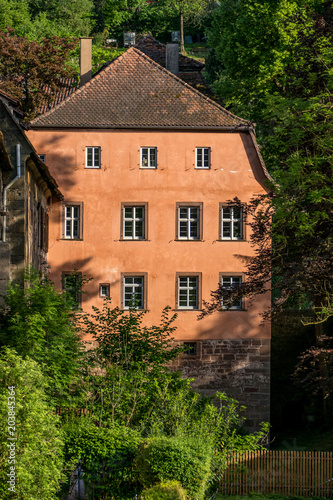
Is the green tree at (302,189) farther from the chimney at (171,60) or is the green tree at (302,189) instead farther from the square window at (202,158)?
the chimney at (171,60)

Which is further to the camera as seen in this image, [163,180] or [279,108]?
[163,180]

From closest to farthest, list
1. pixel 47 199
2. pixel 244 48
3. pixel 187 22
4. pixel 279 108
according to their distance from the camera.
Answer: pixel 279 108 → pixel 47 199 → pixel 244 48 → pixel 187 22

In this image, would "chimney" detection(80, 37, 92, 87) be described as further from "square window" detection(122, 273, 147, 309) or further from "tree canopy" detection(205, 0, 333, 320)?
"tree canopy" detection(205, 0, 333, 320)

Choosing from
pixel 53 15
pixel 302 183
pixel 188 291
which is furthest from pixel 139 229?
pixel 53 15

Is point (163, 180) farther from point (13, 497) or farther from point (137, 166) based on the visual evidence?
point (13, 497)

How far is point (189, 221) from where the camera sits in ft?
116

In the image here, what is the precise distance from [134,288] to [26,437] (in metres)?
17.7

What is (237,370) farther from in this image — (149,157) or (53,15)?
(53,15)

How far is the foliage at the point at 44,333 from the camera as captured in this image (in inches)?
895

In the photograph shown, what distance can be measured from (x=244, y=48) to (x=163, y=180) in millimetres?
6689

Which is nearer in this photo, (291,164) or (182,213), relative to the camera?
(291,164)

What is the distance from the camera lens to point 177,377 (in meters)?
26.7

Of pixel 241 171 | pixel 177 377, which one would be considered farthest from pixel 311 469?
pixel 241 171

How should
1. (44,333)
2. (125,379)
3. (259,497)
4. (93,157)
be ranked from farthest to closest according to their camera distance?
(93,157) → (259,497) → (125,379) → (44,333)
